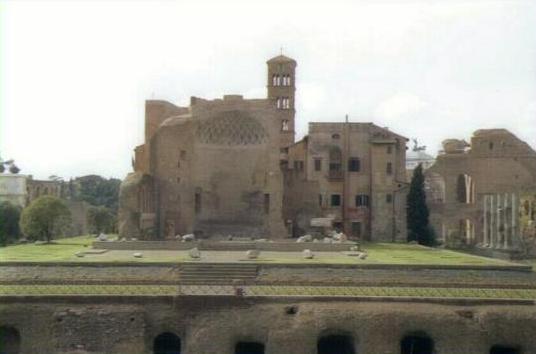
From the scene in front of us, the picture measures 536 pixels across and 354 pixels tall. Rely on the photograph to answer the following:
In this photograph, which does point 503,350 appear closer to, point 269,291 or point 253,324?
point 269,291

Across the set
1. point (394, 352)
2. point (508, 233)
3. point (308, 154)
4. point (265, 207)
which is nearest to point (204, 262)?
point (394, 352)

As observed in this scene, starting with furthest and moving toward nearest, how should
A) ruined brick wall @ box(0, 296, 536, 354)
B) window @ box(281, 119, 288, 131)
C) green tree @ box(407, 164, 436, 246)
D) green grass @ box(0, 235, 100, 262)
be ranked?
window @ box(281, 119, 288, 131) < green tree @ box(407, 164, 436, 246) < green grass @ box(0, 235, 100, 262) < ruined brick wall @ box(0, 296, 536, 354)

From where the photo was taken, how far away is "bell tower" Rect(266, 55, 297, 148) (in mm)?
64688

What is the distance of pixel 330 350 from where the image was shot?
1323 inches

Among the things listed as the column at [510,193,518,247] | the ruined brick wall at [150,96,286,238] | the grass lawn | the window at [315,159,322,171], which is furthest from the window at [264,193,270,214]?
the column at [510,193,518,247]

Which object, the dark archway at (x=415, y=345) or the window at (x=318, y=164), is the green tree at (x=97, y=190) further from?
the dark archway at (x=415, y=345)

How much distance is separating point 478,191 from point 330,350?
30.7m

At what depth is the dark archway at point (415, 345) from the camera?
32.7 m

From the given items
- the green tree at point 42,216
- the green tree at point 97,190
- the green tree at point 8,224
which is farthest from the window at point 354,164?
the green tree at point 97,190

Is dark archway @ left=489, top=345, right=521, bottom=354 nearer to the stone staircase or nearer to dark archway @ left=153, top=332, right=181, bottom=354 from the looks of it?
the stone staircase

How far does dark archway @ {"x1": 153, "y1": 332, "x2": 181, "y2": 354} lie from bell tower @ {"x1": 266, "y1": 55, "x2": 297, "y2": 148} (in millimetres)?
32533

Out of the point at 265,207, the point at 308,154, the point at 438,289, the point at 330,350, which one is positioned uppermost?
the point at 308,154

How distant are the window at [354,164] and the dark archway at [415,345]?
27.3 m

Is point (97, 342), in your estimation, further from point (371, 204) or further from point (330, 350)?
point (371, 204)
